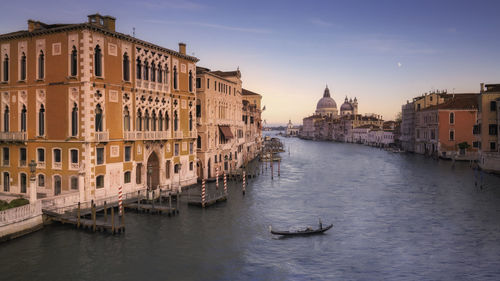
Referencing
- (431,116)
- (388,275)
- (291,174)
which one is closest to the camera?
(388,275)

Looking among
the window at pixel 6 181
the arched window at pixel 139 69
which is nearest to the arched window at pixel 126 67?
the arched window at pixel 139 69

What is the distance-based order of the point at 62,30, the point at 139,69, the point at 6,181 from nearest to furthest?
the point at 62,30, the point at 6,181, the point at 139,69

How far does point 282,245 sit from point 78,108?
45.1ft

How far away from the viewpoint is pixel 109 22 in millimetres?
25984

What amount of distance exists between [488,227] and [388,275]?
35.1 ft

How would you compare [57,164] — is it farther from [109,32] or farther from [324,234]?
[324,234]

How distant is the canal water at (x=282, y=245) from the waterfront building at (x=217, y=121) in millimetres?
7938

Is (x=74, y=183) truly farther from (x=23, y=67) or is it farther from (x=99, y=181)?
(x=23, y=67)

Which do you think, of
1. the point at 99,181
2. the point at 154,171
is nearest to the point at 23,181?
the point at 99,181

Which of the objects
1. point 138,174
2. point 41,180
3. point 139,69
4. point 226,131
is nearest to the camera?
point 41,180

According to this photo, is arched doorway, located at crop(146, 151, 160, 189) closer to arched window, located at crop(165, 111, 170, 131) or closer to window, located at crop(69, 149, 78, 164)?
arched window, located at crop(165, 111, 170, 131)

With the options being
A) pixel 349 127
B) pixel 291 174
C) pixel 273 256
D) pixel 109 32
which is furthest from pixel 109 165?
pixel 349 127

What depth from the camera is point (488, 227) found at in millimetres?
23609

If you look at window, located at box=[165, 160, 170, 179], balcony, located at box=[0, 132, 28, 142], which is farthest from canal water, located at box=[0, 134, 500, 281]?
balcony, located at box=[0, 132, 28, 142]
